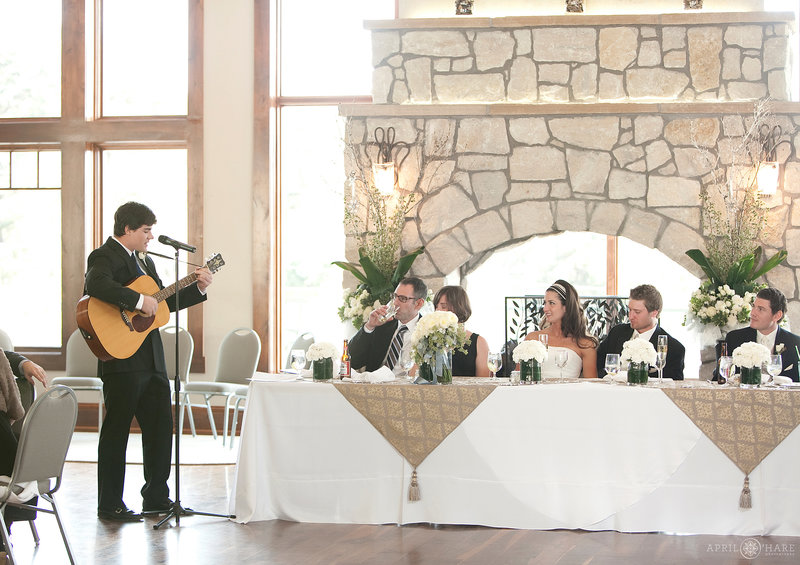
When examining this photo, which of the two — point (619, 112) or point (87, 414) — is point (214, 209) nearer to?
point (87, 414)

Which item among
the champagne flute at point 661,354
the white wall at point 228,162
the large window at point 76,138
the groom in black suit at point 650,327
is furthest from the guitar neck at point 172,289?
the large window at point 76,138

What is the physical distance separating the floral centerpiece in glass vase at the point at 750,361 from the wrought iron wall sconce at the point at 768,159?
2769 millimetres

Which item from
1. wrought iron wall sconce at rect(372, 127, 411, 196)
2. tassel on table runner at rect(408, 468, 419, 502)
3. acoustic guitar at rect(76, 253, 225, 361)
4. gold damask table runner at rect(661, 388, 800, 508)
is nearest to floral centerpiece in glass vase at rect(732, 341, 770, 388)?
gold damask table runner at rect(661, 388, 800, 508)

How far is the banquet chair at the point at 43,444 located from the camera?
11.5 feet

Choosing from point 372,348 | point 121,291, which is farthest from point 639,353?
point 121,291

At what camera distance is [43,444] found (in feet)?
11.7

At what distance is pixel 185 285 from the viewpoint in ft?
15.8

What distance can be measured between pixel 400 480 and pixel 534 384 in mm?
779

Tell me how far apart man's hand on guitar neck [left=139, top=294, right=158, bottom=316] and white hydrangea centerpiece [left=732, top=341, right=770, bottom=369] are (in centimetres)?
278

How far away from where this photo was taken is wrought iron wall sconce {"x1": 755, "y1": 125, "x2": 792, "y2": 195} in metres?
6.82

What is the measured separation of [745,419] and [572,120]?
11.1 feet

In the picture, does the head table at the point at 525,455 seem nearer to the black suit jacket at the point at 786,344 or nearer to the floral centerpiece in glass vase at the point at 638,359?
the floral centerpiece in glass vase at the point at 638,359

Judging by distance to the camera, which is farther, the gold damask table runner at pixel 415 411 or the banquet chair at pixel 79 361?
the banquet chair at pixel 79 361

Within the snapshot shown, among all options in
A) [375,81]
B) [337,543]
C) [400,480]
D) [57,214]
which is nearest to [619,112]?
[375,81]
